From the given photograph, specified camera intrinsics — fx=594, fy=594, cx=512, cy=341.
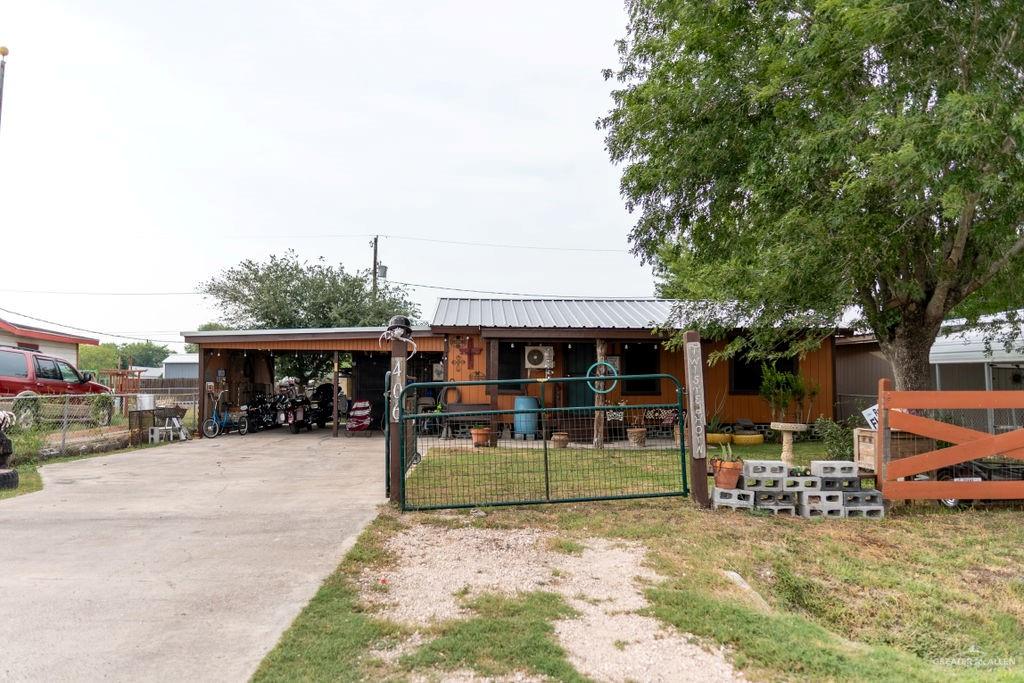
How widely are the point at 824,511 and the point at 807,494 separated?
0.23m

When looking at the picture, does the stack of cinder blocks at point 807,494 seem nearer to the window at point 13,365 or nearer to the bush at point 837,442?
the bush at point 837,442

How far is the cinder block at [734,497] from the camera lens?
6195 mm

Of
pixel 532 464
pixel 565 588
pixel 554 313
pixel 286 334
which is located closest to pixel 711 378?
pixel 554 313

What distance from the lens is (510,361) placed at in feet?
47.4

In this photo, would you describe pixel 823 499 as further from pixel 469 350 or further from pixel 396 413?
pixel 469 350

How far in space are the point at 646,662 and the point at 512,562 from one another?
66.3 inches

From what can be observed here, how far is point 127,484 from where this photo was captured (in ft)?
25.8

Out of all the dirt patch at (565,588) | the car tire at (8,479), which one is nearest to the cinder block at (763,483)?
the dirt patch at (565,588)

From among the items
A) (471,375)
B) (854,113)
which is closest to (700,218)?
(854,113)

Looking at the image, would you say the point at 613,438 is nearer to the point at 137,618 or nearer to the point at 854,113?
the point at 854,113

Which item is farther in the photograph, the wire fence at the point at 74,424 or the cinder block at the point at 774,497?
the wire fence at the point at 74,424

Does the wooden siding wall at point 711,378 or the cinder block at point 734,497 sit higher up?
the wooden siding wall at point 711,378

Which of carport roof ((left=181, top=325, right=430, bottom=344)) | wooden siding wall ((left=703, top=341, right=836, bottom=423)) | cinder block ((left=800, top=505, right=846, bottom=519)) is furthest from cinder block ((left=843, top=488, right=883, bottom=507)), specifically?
carport roof ((left=181, top=325, right=430, bottom=344))

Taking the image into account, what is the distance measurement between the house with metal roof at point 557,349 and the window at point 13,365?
3.18m
